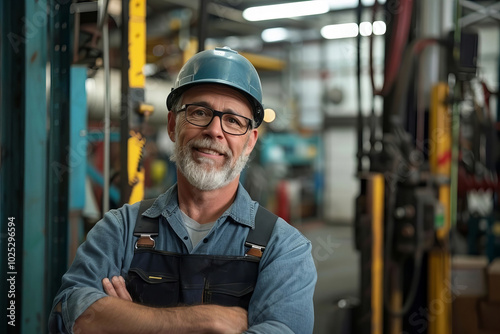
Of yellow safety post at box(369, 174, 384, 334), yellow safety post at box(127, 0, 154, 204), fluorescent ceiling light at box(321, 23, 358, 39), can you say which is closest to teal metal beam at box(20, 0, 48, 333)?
yellow safety post at box(127, 0, 154, 204)

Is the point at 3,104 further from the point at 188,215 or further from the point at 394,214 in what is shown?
the point at 394,214

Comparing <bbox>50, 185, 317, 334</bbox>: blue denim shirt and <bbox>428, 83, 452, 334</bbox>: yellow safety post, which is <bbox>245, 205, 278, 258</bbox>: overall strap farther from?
<bbox>428, 83, 452, 334</bbox>: yellow safety post

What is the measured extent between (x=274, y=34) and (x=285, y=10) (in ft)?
10.2

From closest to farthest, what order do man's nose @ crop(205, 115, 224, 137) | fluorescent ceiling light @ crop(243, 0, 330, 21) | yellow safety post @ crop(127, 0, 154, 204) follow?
man's nose @ crop(205, 115, 224, 137), yellow safety post @ crop(127, 0, 154, 204), fluorescent ceiling light @ crop(243, 0, 330, 21)

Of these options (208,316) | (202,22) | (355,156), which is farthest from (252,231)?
(355,156)

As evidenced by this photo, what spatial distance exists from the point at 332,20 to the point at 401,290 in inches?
394

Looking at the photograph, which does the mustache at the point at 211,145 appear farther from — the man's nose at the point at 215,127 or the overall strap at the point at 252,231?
the overall strap at the point at 252,231

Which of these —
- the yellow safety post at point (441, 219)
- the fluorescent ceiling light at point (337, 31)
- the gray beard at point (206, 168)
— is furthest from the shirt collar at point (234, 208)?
the fluorescent ceiling light at point (337, 31)

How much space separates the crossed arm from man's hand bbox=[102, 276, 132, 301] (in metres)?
0.03

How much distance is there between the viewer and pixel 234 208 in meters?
1.45

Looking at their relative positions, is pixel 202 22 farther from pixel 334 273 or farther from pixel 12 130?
pixel 334 273

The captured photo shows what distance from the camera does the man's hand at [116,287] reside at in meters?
1.42

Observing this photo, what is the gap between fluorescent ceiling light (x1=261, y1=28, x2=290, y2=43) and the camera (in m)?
13.5

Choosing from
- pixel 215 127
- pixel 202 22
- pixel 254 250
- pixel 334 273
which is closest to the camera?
pixel 215 127
